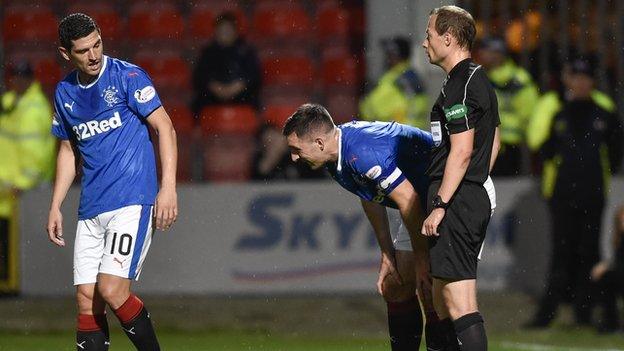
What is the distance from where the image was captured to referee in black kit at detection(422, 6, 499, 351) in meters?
6.48

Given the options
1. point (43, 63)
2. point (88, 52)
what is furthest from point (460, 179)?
point (43, 63)

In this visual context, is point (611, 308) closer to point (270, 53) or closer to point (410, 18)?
point (410, 18)

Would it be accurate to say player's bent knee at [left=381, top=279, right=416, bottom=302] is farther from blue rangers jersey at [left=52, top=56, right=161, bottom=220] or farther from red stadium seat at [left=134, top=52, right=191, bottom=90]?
red stadium seat at [left=134, top=52, right=191, bottom=90]

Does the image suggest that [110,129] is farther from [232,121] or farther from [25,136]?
[232,121]

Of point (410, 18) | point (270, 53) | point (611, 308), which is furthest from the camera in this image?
point (270, 53)

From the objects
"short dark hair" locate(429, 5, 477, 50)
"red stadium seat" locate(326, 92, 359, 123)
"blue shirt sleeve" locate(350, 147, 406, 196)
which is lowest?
"red stadium seat" locate(326, 92, 359, 123)

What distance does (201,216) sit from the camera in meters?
12.3

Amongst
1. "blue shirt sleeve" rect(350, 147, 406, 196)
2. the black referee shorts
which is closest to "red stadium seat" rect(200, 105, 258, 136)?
"blue shirt sleeve" rect(350, 147, 406, 196)

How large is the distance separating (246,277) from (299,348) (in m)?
1.84

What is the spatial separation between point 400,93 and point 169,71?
9.99 feet

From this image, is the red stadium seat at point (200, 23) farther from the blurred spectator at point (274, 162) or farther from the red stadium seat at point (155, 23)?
the blurred spectator at point (274, 162)

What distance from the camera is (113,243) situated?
7.10m

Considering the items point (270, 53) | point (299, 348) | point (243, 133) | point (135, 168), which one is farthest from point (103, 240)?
point (270, 53)

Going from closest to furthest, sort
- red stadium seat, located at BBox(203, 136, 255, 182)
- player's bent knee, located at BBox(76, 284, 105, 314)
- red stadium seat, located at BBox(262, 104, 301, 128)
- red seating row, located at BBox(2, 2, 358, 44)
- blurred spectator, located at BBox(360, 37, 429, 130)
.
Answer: player's bent knee, located at BBox(76, 284, 105, 314) → blurred spectator, located at BBox(360, 37, 429, 130) → red stadium seat, located at BBox(203, 136, 255, 182) → red stadium seat, located at BBox(262, 104, 301, 128) → red seating row, located at BBox(2, 2, 358, 44)
